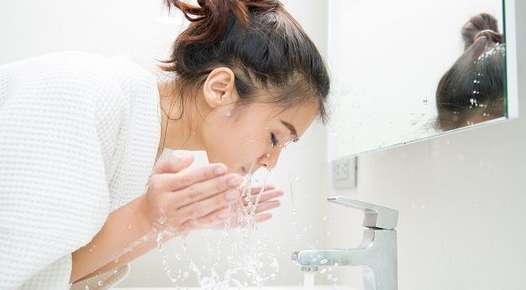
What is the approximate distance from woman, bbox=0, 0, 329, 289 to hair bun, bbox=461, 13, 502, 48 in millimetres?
315

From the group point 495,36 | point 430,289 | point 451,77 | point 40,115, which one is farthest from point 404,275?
point 40,115

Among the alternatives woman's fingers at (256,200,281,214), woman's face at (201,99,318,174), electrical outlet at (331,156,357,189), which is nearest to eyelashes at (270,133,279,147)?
woman's face at (201,99,318,174)

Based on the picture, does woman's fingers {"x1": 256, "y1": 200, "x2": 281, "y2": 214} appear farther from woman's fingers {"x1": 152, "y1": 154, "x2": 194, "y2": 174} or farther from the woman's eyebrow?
woman's fingers {"x1": 152, "y1": 154, "x2": 194, "y2": 174}

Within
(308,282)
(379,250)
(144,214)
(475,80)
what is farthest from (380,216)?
→ (308,282)

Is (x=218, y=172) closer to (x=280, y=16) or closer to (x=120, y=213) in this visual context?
(x=120, y=213)

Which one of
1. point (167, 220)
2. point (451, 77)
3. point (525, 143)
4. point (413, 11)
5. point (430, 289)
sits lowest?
point (430, 289)

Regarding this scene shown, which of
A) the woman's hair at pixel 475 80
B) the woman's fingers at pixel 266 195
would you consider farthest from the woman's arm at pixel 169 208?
the woman's hair at pixel 475 80

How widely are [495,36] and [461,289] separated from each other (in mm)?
377

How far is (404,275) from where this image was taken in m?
1.04

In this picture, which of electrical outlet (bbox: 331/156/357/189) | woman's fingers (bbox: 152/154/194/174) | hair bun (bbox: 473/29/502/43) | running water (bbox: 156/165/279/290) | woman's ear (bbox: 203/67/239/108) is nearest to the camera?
hair bun (bbox: 473/29/502/43)

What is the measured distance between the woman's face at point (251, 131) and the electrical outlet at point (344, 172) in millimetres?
291

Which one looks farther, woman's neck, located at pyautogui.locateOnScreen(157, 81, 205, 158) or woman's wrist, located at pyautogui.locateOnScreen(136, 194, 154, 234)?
woman's neck, located at pyautogui.locateOnScreen(157, 81, 205, 158)

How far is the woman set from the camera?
74 centimetres

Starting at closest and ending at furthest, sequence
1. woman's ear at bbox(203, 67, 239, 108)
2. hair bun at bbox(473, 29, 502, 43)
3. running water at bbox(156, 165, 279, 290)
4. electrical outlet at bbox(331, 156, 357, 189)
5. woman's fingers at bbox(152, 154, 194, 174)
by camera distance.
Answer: hair bun at bbox(473, 29, 502, 43) → woman's fingers at bbox(152, 154, 194, 174) → woman's ear at bbox(203, 67, 239, 108) → electrical outlet at bbox(331, 156, 357, 189) → running water at bbox(156, 165, 279, 290)
